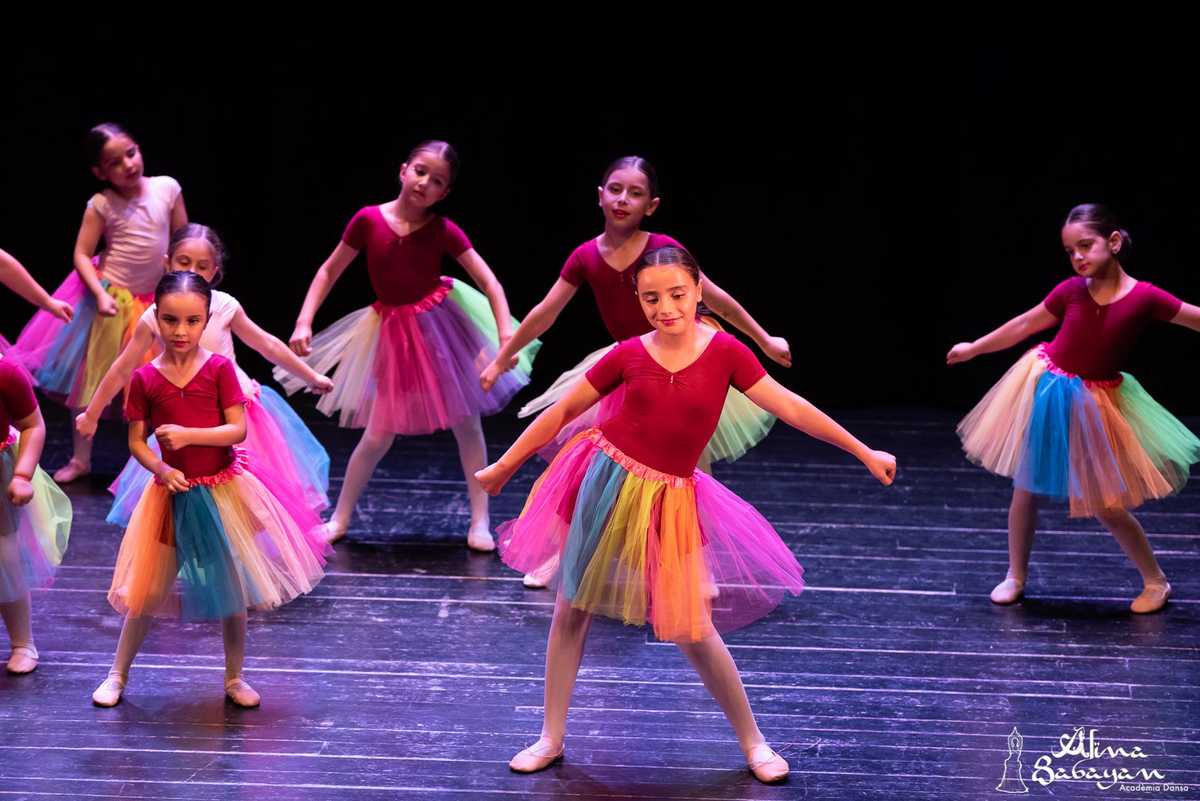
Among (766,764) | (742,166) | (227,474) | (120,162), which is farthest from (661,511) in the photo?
(742,166)

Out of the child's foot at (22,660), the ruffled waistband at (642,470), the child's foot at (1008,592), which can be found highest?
the ruffled waistband at (642,470)

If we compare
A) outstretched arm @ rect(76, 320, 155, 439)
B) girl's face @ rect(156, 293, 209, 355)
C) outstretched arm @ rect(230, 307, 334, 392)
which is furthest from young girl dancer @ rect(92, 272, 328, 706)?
outstretched arm @ rect(230, 307, 334, 392)

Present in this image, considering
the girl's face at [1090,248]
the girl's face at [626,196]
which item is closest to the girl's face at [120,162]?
the girl's face at [626,196]

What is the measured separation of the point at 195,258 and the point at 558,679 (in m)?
1.46

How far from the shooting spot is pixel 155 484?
3.43 meters

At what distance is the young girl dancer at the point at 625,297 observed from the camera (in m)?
4.00

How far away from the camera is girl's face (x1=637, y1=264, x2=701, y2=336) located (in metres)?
3.10

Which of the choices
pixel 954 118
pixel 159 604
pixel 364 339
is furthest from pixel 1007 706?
pixel 954 118

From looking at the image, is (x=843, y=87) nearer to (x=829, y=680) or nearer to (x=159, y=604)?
(x=829, y=680)

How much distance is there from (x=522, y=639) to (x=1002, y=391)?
4.78ft

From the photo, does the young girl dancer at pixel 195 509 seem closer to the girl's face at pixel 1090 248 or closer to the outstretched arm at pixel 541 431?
the outstretched arm at pixel 541 431

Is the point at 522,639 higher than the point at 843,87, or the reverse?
the point at 843,87

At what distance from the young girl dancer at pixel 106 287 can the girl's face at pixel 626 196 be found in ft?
5.96

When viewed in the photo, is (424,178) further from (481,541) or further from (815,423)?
(815,423)
